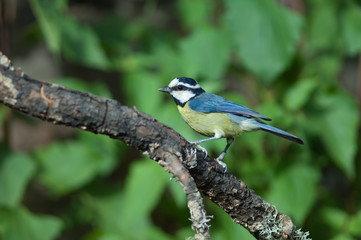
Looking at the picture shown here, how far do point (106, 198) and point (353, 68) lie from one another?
2.63 metres

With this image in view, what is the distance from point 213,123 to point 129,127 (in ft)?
1.88

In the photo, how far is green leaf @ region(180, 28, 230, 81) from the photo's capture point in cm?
298

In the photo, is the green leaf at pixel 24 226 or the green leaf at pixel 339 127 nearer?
the green leaf at pixel 24 226

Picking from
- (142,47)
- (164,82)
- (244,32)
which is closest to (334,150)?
(244,32)

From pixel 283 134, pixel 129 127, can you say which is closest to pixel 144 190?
pixel 283 134

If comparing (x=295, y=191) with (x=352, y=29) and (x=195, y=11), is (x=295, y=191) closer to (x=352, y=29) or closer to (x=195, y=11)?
(x=352, y=29)

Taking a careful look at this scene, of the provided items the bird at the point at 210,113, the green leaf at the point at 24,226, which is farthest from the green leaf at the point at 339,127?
the green leaf at the point at 24,226

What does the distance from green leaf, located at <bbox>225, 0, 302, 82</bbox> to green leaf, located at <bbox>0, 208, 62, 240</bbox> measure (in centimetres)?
152

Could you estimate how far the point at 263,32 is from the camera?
2.85m

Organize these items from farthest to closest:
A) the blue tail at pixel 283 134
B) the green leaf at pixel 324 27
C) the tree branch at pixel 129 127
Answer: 1. the green leaf at pixel 324 27
2. the blue tail at pixel 283 134
3. the tree branch at pixel 129 127

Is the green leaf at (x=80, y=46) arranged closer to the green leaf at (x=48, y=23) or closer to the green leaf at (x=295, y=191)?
the green leaf at (x=48, y=23)

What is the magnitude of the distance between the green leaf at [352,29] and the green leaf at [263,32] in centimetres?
49

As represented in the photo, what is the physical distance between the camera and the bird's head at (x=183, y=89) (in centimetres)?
177

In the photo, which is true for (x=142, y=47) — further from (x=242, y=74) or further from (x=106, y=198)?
(x=106, y=198)
